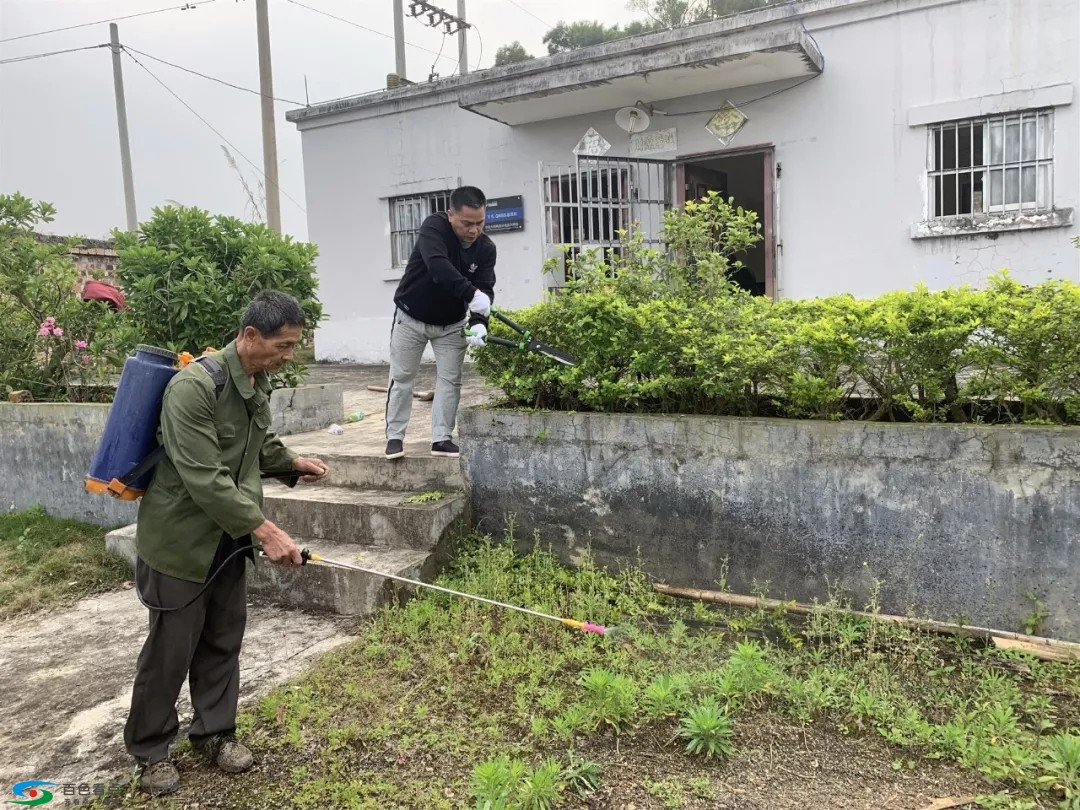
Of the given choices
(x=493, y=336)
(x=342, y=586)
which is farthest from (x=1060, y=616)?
(x=342, y=586)

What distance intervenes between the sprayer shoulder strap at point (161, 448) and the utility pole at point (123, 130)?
62.3 ft

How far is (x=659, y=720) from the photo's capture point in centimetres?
289

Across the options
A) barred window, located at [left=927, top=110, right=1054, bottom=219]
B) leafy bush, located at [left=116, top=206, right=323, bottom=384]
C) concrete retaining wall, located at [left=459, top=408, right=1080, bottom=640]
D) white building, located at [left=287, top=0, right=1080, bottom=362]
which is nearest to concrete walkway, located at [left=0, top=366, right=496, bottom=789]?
concrete retaining wall, located at [left=459, top=408, right=1080, bottom=640]

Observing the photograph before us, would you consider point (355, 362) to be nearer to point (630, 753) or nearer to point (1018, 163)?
point (1018, 163)

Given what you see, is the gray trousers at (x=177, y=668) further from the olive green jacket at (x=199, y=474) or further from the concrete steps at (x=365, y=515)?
the concrete steps at (x=365, y=515)

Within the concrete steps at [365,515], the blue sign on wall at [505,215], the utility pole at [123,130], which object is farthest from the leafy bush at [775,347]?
the utility pole at [123,130]

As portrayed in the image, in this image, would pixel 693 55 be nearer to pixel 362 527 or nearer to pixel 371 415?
pixel 371 415

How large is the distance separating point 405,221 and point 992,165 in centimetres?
731

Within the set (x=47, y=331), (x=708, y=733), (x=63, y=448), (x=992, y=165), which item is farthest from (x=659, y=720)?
(x=992, y=165)

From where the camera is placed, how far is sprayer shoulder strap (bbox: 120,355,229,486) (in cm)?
272

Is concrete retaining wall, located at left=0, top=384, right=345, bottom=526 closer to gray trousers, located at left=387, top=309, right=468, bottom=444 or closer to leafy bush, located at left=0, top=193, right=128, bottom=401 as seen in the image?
leafy bush, located at left=0, top=193, right=128, bottom=401

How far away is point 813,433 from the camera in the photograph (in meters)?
3.68

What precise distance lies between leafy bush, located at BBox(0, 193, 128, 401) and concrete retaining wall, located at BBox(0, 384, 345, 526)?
490mm

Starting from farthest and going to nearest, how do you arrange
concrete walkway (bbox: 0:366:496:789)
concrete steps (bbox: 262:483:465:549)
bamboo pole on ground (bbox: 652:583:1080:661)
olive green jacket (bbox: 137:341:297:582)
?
concrete steps (bbox: 262:483:465:549) < bamboo pole on ground (bbox: 652:583:1080:661) < concrete walkway (bbox: 0:366:496:789) < olive green jacket (bbox: 137:341:297:582)
